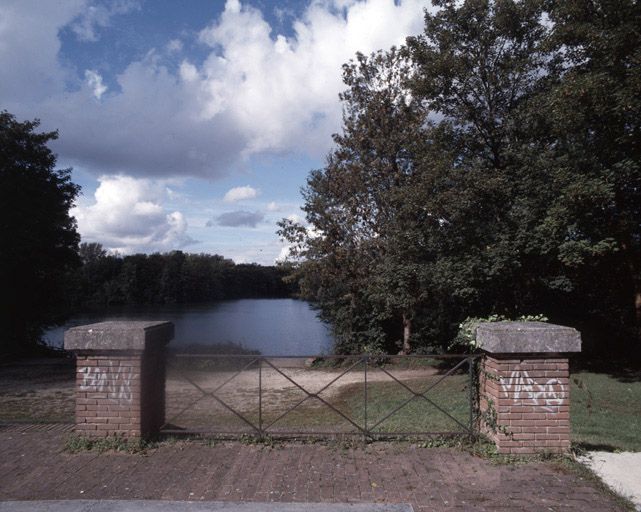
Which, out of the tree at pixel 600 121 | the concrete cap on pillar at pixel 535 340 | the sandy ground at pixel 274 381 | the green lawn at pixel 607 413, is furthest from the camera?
the sandy ground at pixel 274 381

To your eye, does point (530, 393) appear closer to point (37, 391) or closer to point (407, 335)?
point (37, 391)

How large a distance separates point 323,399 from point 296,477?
5.74 m

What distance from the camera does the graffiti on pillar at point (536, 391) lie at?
5180mm

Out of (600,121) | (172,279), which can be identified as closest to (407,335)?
(600,121)

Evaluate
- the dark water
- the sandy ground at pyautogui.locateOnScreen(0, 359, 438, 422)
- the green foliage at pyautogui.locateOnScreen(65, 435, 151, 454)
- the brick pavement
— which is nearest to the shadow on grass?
the sandy ground at pyautogui.locateOnScreen(0, 359, 438, 422)

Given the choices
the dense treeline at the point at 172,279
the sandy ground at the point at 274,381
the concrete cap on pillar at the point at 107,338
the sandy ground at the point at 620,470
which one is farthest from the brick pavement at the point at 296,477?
the dense treeline at the point at 172,279

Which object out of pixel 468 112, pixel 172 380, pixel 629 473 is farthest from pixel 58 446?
pixel 468 112

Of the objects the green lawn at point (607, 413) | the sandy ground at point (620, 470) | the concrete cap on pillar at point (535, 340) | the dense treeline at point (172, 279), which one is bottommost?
the green lawn at point (607, 413)

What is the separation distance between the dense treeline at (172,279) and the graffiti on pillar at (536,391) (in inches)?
2045

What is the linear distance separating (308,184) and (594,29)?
12.4 metres

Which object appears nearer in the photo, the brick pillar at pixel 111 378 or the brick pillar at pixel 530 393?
the brick pillar at pixel 530 393

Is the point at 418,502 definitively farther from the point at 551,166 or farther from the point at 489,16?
the point at 489,16

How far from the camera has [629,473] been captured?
4.83 metres

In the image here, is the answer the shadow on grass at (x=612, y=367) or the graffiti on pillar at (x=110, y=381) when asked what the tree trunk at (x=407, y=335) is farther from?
the graffiti on pillar at (x=110, y=381)
